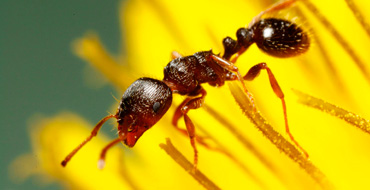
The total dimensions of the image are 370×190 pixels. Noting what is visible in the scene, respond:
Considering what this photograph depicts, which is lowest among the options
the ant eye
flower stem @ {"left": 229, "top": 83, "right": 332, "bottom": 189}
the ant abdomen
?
flower stem @ {"left": 229, "top": 83, "right": 332, "bottom": 189}

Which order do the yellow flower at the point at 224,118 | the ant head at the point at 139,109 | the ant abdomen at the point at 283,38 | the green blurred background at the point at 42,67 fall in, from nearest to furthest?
the ant head at the point at 139,109 < the ant abdomen at the point at 283,38 < the yellow flower at the point at 224,118 < the green blurred background at the point at 42,67

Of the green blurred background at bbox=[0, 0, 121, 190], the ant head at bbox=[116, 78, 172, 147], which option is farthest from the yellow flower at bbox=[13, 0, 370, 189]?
the ant head at bbox=[116, 78, 172, 147]

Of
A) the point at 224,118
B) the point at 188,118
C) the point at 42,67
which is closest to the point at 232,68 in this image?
the point at 188,118

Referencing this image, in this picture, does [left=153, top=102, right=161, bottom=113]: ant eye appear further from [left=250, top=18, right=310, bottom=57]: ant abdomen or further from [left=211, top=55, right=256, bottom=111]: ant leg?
[left=250, top=18, right=310, bottom=57]: ant abdomen

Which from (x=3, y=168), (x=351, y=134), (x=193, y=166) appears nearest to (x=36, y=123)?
(x=3, y=168)

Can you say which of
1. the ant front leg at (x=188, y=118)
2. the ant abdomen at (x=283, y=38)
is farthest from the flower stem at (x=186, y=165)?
the ant abdomen at (x=283, y=38)

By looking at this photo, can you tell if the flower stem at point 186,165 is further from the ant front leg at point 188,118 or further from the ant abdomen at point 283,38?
the ant abdomen at point 283,38
